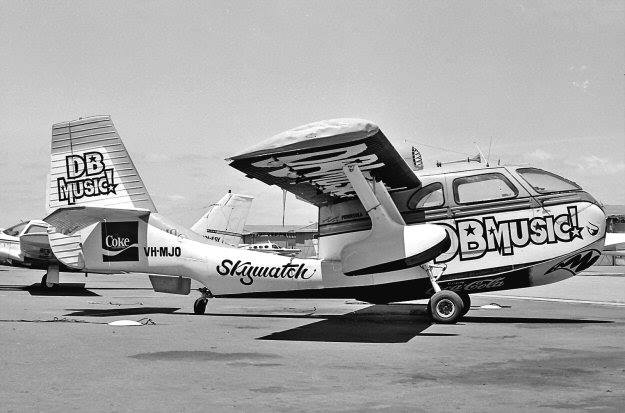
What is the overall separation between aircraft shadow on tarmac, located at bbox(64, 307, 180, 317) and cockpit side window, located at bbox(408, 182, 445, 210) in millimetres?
6010

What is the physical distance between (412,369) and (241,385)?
1938mm

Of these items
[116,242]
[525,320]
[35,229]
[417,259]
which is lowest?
[525,320]

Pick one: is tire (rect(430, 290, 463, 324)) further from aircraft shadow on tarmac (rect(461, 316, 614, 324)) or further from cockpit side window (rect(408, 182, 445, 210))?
cockpit side window (rect(408, 182, 445, 210))

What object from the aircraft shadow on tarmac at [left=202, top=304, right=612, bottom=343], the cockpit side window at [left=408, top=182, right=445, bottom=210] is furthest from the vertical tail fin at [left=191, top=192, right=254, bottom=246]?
the cockpit side window at [left=408, top=182, right=445, bottom=210]

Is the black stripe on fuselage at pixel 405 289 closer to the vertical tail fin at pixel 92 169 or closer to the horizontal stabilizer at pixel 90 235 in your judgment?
the horizontal stabilizer at pixel 90 235

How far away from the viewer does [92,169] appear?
14078 mm

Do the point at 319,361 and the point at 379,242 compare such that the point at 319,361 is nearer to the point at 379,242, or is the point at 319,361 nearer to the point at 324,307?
the point at 379,242

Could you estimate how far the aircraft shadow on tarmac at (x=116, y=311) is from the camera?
1425 cm

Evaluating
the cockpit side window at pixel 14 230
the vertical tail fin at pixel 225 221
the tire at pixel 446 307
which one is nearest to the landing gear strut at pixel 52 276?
the cockpit side window at pixel 14 230

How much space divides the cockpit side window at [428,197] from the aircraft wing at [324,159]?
0.60 ft

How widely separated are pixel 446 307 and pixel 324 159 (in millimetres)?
3577

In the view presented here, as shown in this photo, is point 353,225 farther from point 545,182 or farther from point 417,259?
point 545,182

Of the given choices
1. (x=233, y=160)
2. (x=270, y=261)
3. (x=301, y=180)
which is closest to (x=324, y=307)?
(x=270, y=261)

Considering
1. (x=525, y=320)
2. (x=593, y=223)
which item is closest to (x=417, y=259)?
(x=593, y=223)
